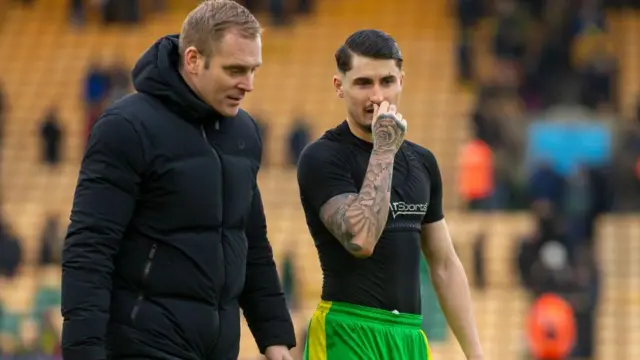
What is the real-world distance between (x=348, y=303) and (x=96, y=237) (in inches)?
42.7

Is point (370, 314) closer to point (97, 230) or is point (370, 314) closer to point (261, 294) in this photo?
point (261, 294)

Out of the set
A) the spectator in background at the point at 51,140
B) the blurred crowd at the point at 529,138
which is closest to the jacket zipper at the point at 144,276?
the blurred crowd at the point at 529,138

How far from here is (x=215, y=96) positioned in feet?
17.1

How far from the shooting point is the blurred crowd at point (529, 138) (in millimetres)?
16531

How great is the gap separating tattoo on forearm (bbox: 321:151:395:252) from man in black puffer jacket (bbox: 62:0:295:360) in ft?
1.32

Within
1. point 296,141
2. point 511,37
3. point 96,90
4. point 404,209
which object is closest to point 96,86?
point 96,90

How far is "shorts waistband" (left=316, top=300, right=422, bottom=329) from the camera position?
5750 mm

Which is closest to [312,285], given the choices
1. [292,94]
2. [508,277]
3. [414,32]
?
[508,277]

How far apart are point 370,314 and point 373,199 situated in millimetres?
433

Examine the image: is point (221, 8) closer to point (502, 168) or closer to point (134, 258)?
point (134, 258)

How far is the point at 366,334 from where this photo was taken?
574 cm

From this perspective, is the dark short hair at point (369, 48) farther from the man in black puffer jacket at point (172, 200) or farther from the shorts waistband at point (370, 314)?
the shorts waistband at point (370, 314)

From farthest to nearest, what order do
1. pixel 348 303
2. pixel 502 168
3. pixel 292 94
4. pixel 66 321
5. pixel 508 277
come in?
1. pixel 292 94
2. pixel 502 168
3. pixel 508 277
4. pixel 348 303
5. pixel 66 321

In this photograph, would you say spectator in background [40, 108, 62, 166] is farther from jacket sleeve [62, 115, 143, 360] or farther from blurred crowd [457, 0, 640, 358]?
jacket sleeve [62, 115, 143, 360]
